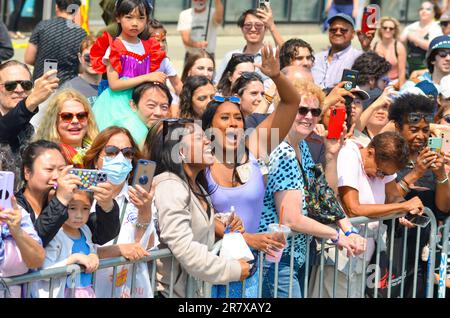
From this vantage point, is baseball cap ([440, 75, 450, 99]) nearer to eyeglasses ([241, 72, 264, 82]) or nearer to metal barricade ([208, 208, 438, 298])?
eyeglasses ([241, 72, 264, 82])

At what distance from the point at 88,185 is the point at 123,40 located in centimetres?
292

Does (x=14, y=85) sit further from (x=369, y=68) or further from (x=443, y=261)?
(x=369, y=68)

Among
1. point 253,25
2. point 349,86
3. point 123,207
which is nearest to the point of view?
point 123,207

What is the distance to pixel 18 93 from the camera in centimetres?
717

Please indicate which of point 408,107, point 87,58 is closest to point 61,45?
point 87,58

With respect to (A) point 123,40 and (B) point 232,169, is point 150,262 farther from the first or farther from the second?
(A) point 123,40

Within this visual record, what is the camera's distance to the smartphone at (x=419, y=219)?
7.16 metres

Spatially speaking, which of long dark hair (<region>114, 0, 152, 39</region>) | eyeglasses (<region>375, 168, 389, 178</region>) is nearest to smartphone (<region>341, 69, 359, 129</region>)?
eyeglasses (<region>375, 168, 389, 178</region>)

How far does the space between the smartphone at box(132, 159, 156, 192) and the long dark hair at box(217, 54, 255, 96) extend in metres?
2.86

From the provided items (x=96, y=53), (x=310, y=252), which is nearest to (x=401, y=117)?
(x=310, y=252)

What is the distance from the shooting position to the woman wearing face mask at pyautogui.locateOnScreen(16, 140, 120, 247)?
5.22 m

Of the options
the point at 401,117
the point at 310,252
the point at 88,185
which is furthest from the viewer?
the point at 401,117

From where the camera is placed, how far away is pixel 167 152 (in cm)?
588

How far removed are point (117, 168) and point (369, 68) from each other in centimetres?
419
